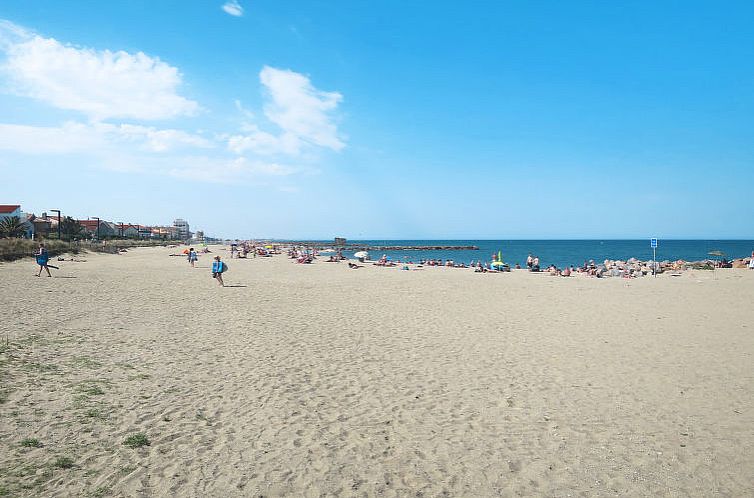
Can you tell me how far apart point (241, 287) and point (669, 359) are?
1686 cm

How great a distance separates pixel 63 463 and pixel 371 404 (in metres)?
3.58

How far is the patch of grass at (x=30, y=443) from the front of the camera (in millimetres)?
4367

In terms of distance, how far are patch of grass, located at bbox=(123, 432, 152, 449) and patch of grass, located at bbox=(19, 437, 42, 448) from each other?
0.84 metres

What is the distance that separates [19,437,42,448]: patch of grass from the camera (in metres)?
4.37

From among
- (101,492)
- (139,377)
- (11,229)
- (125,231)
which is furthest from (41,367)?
(125,231)

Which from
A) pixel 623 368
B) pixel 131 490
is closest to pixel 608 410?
pixel 623 368

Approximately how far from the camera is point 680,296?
17.2m

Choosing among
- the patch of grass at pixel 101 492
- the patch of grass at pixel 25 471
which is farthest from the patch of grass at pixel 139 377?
the patch of grass at pixel 101 492

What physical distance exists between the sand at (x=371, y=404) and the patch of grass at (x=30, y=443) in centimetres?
4

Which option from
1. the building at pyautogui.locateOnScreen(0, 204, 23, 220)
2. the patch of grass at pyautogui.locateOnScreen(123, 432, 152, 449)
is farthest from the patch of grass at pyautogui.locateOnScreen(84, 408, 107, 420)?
the building at pyautogui.locateOnScreen(0, 204, 23, 220)

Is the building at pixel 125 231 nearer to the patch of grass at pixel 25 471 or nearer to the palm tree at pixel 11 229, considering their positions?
the palm tree at pixel 11 229

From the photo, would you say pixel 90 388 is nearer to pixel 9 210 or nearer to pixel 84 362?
pixel 84 362

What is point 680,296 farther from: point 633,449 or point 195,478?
point 195,478

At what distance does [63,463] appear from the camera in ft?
13.4
